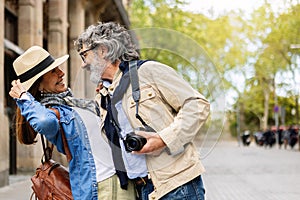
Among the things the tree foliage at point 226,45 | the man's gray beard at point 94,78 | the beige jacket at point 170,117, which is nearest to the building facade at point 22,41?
the tree foliage at point 226,45

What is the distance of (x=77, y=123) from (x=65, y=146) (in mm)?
126

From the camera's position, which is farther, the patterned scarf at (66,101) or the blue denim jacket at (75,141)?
the patterned scarf at (66,101)

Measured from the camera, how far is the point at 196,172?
2.74m

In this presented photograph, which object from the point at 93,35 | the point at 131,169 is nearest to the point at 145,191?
the point at 131,169

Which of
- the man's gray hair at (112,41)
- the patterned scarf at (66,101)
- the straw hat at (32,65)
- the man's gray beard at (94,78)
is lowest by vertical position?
the patterned scarf at (66,101)

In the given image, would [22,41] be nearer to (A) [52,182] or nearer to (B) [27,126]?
(B) [27,126]

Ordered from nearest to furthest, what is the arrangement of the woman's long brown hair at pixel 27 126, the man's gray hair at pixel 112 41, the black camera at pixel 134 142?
the black camera at pixel 134 142, the man's gray hair at pixel 112 41, the woman's long brown hair at pixel 27 126

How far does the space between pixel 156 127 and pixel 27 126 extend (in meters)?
0.84

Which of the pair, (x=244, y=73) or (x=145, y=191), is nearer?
(x=145, y=191)

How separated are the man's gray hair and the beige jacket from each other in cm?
19

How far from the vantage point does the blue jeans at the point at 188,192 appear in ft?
8.98

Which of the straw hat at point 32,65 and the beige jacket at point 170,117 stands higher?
the straw hat at point 32,65

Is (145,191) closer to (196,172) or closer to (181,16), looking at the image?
(196,172)

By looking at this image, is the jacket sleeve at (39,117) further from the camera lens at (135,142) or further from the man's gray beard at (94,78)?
the camera lens at (135,142)
